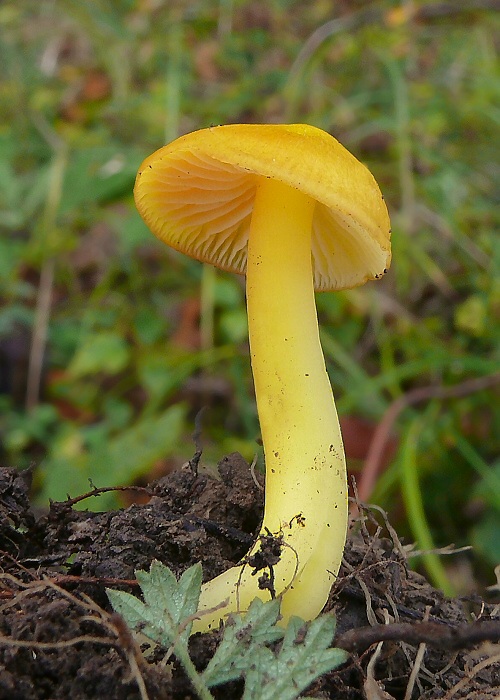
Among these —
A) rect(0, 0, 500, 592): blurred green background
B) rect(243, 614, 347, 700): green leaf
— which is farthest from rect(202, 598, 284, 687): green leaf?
rect(0, 0, 500, 592): blurred green background

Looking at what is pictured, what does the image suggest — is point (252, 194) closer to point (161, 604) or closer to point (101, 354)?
point (161, 604)

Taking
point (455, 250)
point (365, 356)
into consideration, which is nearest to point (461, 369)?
point (365, 356)

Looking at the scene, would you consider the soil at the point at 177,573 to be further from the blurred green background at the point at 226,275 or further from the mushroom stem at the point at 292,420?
the blurred green background at the point at 226,275

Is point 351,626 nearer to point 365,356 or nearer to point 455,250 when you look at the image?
point 365,356

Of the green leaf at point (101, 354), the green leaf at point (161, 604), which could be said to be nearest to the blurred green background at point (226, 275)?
the green leaf at point (101, 354)

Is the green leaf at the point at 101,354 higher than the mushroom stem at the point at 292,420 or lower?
lower

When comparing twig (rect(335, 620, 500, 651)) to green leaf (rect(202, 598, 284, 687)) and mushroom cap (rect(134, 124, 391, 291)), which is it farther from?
mushroom cap (rect(134, 124, 391, 291))

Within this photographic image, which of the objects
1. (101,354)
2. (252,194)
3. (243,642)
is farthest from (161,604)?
(101,354)
